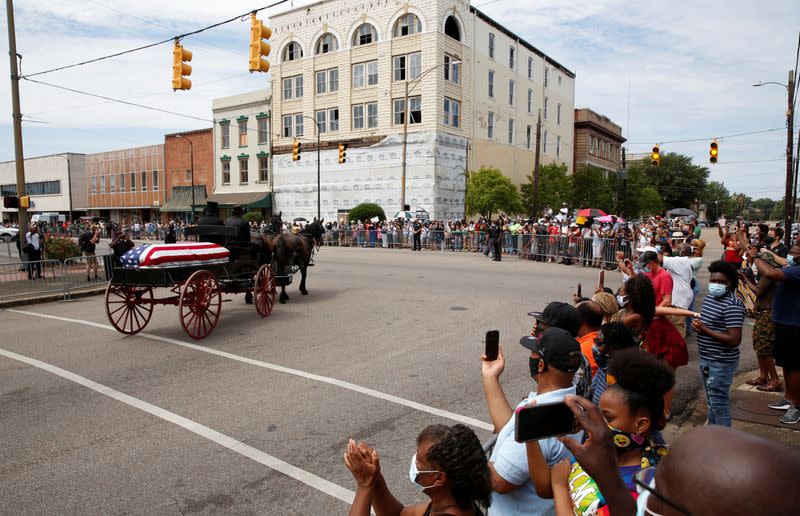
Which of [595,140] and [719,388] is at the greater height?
[595,140]

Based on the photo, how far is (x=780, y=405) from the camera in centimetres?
588

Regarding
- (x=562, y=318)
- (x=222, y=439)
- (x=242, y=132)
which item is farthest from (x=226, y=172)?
(x=562, y=318)

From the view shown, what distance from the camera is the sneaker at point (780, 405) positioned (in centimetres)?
578

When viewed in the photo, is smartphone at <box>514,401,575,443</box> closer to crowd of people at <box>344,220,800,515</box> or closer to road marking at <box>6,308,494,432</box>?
crowd of people at <box>344,220,800,515</box>

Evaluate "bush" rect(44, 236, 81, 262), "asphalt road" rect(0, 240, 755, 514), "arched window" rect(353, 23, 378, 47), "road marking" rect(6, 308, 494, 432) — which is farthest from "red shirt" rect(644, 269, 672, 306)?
"arched window" rect(353, 23, 378, 47)

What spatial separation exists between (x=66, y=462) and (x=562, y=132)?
5799 centimetres

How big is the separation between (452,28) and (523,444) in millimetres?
40971

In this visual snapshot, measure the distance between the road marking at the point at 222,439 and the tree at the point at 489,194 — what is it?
30245mm

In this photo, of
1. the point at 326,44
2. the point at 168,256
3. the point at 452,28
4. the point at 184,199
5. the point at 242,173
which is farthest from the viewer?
the point at 184,199

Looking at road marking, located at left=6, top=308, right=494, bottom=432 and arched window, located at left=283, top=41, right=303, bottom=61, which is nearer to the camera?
road marking, located at left=6, top=308, right=494, bottom=432

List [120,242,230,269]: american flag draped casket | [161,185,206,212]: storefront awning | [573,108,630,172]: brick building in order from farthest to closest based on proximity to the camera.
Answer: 1. [573,108,630,172]: brick building
2. [161,185,206,212]: storefront awning
3. [120,242,230,269]: american flag draped casket

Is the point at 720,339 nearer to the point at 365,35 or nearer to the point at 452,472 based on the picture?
the point at 452,472

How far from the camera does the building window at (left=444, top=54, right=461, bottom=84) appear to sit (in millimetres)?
38150

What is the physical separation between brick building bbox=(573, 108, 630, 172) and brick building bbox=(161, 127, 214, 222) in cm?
3960
